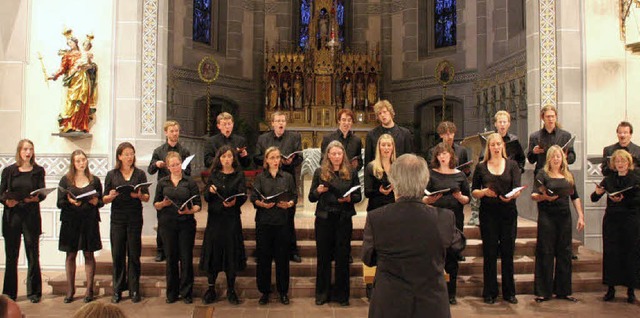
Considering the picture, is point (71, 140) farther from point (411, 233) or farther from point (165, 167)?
point (411, 233)

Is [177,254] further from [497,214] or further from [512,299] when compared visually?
[512,299]

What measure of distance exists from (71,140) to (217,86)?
7.36 meters

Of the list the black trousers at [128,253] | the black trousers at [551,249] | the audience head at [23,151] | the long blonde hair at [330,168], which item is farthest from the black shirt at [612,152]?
the audience head at [23,151]

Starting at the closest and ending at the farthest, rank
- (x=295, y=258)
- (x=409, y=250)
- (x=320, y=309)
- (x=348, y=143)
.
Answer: (x=409, y=250)
(x=320, y=309)
(x=348, y=143)
(x=295, y=258)

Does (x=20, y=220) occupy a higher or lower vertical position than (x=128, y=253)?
higher

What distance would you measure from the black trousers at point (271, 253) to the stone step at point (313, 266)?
2.31 ft

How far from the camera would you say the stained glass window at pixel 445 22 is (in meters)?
15.4

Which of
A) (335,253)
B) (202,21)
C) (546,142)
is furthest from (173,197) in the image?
(202,21)

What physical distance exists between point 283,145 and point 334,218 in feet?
3.82

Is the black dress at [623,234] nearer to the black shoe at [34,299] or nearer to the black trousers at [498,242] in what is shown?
the black trousers at [498,242]

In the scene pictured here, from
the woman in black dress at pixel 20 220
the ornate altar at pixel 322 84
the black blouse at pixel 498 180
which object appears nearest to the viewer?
the black blouse at pixel 498 180

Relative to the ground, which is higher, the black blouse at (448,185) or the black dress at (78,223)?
the black blouse at (448,185)

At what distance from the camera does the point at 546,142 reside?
653cm

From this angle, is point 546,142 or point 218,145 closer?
point 218,145
